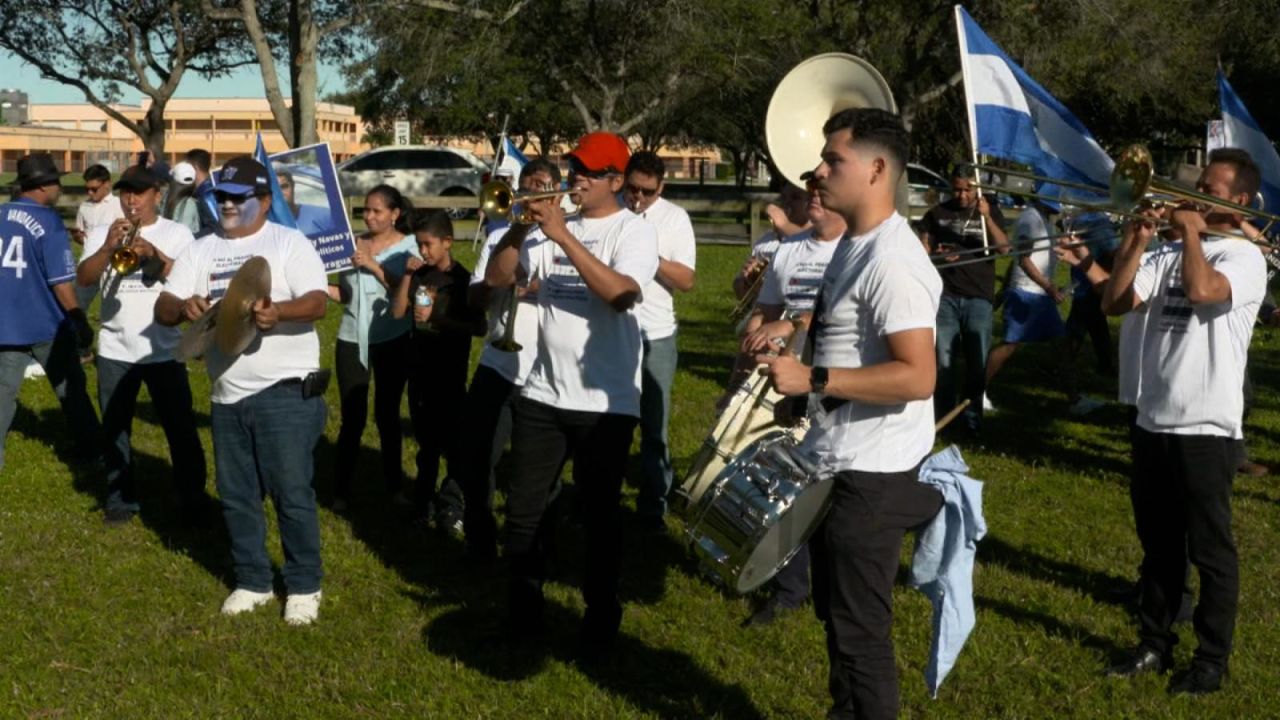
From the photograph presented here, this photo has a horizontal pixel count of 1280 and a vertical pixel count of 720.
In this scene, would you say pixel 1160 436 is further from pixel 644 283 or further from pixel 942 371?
pixel 942 371

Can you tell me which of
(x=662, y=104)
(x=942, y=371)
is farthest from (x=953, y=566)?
(x=662, y=104)

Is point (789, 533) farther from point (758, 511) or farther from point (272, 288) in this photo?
point (272, 288)

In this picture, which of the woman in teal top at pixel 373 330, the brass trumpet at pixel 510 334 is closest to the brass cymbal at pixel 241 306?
the brass trumpet at pixel 510 334

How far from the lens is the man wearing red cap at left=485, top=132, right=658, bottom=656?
5586 mm

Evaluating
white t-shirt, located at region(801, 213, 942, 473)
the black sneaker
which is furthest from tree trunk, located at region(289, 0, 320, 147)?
white t-shirt, located at region(801, 213, 942, 473)

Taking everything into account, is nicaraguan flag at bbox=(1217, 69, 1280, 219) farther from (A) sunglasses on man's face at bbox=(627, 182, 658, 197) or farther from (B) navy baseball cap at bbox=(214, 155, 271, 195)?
(B) navy baseball cap at bbox=(214, 155, 271, 195)

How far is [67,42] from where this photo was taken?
33875 millimetres

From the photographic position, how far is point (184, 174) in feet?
38.5

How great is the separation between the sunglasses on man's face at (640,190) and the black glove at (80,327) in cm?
349

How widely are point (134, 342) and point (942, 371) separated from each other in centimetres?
540

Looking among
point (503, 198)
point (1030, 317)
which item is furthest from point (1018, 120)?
point (503, 198)

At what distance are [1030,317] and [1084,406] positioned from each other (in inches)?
39.2

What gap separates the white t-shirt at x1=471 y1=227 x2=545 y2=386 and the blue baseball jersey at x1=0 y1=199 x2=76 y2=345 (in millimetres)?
2868

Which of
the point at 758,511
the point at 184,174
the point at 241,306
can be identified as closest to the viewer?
the point at 758,511
